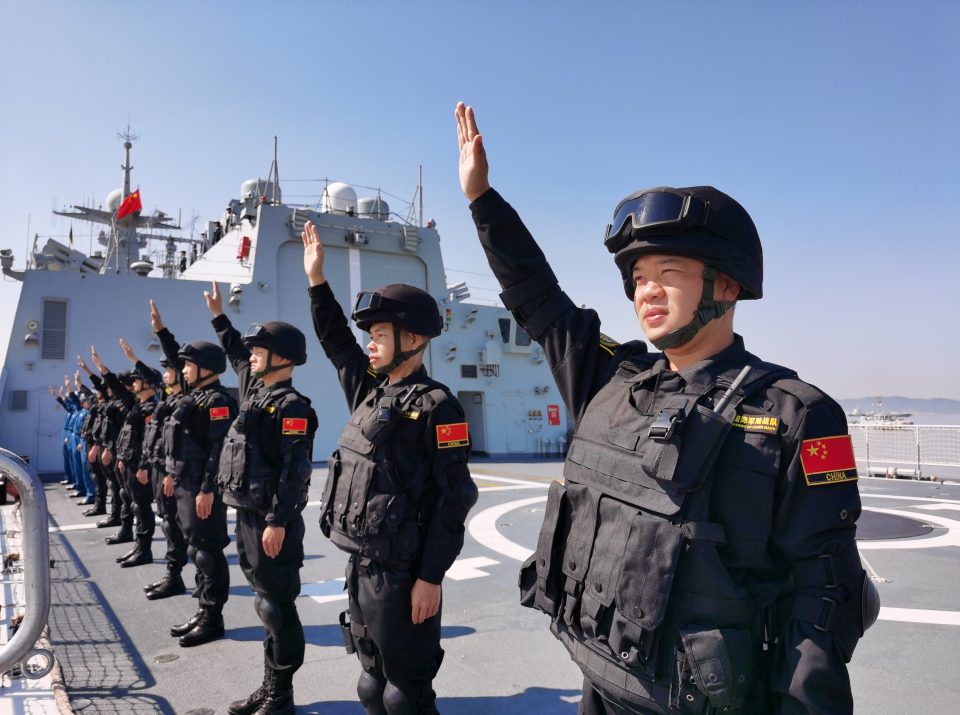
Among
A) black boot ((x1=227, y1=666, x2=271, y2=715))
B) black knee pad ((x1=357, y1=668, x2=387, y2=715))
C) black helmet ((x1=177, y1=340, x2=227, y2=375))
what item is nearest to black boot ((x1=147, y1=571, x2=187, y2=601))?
black helmet ((x1=177, y1=340, x2=227, y2=375))

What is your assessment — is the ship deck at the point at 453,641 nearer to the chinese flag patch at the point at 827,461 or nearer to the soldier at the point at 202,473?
the soldier at the point at 202,473

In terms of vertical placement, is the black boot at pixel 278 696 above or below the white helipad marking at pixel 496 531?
above

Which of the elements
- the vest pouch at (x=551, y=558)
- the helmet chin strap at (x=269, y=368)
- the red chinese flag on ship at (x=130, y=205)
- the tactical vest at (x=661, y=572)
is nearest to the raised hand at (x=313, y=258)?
the helmet chin strap at (x=269, y=368)

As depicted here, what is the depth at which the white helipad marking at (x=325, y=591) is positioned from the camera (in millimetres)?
4871

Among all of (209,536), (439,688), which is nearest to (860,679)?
(439,688)

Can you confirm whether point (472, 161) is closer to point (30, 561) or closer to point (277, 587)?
point (30, 561)

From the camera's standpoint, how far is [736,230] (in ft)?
4.84

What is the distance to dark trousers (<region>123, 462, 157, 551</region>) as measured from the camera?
248 inches

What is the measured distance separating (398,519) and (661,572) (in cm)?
135

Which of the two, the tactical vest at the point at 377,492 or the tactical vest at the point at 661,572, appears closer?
the tactical vest at the point at 661,572

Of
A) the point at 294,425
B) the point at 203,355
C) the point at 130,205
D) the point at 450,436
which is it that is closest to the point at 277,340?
the point at 294,425

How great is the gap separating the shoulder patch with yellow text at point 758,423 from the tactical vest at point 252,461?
262 cm

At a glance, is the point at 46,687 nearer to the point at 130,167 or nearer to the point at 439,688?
the point at 439,688

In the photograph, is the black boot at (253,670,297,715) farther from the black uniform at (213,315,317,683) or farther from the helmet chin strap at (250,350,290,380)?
the helmet chin strap at (250,350,290,380)
